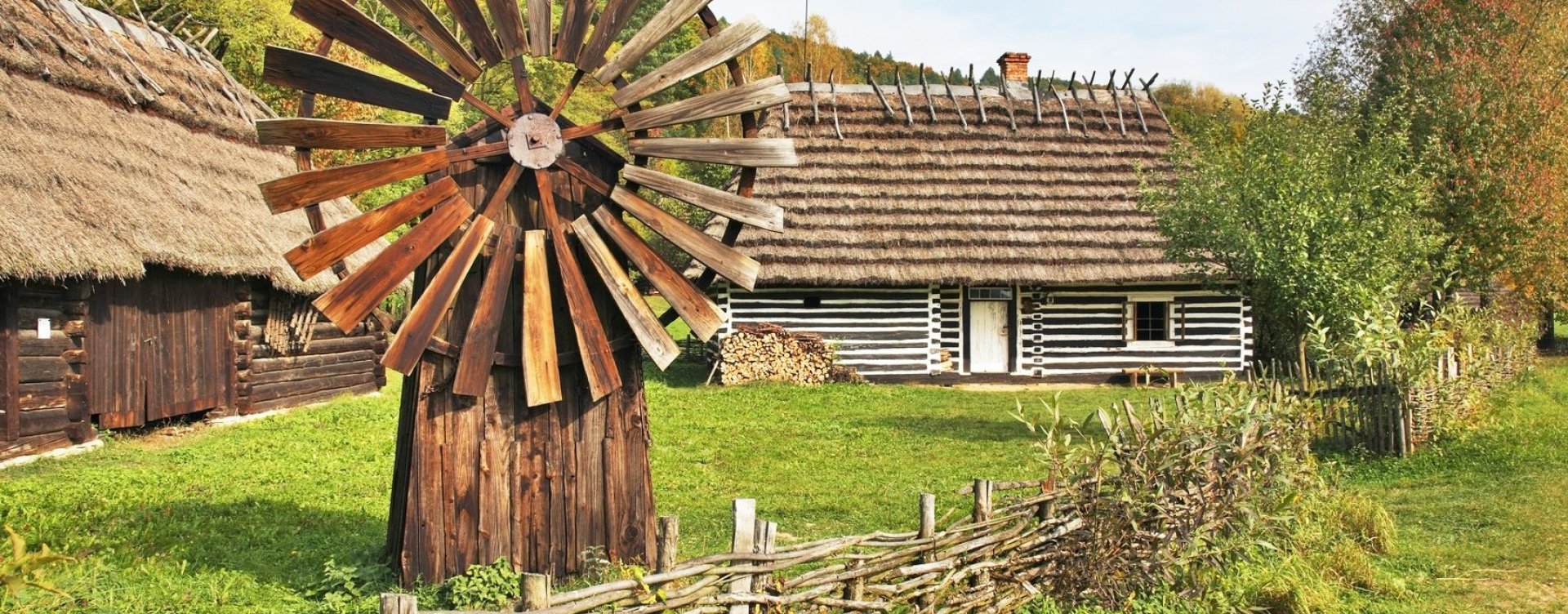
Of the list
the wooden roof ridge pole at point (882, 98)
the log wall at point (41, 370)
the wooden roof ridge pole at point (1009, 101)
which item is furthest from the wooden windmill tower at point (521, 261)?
the wooden roof ridge pole at point (1009, 101)

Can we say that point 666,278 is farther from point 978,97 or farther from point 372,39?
point 978,97

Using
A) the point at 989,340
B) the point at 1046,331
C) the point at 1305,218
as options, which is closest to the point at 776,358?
the point at 989,340

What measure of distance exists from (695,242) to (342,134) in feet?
6.24

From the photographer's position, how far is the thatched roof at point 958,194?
18719 mm

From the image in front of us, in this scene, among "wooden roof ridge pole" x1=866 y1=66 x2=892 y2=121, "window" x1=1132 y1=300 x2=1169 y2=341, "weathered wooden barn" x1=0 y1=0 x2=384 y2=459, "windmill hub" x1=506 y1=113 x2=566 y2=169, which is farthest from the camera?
"wooden roof ridge pole" x1=866 y1=66 x2=892 y2=121

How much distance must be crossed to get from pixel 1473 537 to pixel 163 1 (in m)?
25.2

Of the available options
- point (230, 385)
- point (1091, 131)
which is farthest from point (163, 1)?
point (1091, 131)

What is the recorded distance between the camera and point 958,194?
782 inches

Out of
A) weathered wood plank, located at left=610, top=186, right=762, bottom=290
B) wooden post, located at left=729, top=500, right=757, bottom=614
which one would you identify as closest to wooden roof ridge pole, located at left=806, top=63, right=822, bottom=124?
weathered wood plank, located at left=610, top=186, right=762, bottom=290

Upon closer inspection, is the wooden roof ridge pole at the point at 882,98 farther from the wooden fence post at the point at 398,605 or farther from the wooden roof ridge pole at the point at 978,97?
the wooden fence post at the point at 398,605

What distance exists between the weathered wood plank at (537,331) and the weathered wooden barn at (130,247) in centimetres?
655

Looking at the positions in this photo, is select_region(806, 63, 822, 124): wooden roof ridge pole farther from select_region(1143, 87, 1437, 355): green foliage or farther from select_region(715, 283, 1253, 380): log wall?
select_region(1143, 87, 1437, 355): green foliage

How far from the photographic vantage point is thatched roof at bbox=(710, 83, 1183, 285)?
18719 mm

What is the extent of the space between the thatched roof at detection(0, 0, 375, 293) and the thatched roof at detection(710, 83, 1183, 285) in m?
7.04
